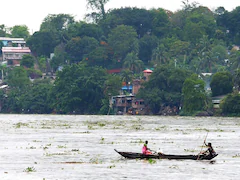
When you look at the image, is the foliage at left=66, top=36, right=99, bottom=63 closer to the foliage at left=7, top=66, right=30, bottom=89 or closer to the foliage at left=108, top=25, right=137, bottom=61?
the foliage at left=108, top=25, right=137, bottom=61

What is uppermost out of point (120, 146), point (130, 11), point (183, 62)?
point (130, 11)

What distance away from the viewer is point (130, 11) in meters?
198

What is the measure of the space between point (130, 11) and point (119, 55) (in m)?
15.7

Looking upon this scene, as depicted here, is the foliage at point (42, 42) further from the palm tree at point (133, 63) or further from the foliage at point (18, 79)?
the palm tree at point (133, 63)

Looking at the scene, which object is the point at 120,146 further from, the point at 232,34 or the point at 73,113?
the point at 232,34

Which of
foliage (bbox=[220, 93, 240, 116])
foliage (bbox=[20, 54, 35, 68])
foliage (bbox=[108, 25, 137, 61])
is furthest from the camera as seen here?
foliage (bbox=[20, 54, 35, 68])

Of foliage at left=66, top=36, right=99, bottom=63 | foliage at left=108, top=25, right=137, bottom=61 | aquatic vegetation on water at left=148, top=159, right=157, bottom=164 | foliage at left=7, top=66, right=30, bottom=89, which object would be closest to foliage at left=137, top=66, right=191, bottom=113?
foliage at left=7, top=66, right=30, bottom=89

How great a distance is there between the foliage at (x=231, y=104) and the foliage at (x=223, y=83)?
958 cm

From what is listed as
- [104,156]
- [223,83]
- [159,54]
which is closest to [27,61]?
[159,54]

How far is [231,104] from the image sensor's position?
411ft

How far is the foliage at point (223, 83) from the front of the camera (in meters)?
137

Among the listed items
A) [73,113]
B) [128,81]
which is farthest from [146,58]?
[73,113]

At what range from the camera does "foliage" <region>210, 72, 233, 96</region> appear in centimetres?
13662

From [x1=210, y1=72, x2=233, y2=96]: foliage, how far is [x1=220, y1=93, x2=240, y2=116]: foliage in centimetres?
958
